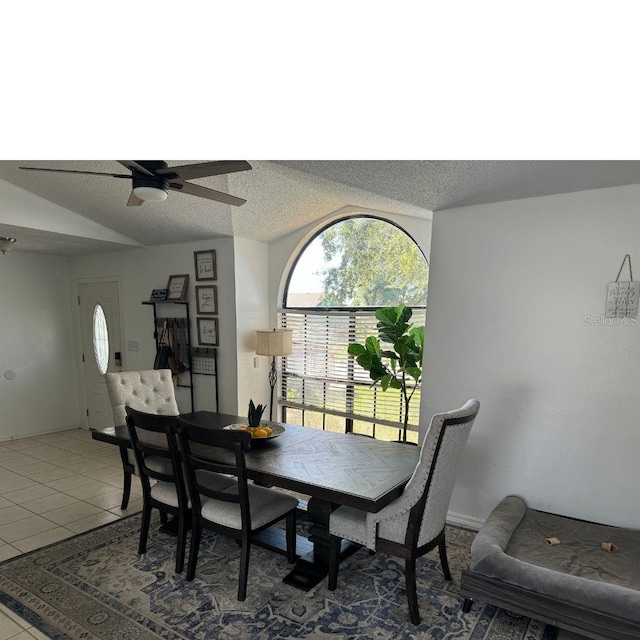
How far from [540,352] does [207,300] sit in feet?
10.6

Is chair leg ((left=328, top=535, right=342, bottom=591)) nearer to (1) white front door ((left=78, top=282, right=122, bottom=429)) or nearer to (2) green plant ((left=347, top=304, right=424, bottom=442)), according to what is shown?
(2) green plant ((left=347, top=304, right=424, bottom=442))

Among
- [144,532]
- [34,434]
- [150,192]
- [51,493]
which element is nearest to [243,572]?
[144,532]

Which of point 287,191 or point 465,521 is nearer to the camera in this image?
point 465,521

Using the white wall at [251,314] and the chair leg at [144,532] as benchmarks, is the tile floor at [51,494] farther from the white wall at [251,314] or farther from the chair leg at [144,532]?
the white wall at [251,314]

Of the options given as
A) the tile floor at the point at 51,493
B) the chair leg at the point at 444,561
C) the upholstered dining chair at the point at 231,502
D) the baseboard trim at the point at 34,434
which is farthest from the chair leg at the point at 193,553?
the baseboard trim at the point at 34,434

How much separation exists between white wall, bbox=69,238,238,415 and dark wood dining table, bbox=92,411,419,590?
156cm

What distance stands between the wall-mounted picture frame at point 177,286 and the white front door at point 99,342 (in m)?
1.02

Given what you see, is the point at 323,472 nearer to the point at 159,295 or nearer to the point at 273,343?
the point at 273,343

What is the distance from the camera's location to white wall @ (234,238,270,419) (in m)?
4.48

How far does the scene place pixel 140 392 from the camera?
3.54 meters

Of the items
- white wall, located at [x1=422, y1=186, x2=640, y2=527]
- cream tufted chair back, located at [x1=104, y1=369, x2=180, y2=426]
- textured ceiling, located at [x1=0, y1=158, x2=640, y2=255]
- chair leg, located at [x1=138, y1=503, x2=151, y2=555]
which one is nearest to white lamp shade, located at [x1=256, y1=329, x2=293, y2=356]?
cream tufted chair back, located at [x1=104, y1=369, x2=180, y2=426]

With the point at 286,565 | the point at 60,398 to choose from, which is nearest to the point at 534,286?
the point at 286,565
